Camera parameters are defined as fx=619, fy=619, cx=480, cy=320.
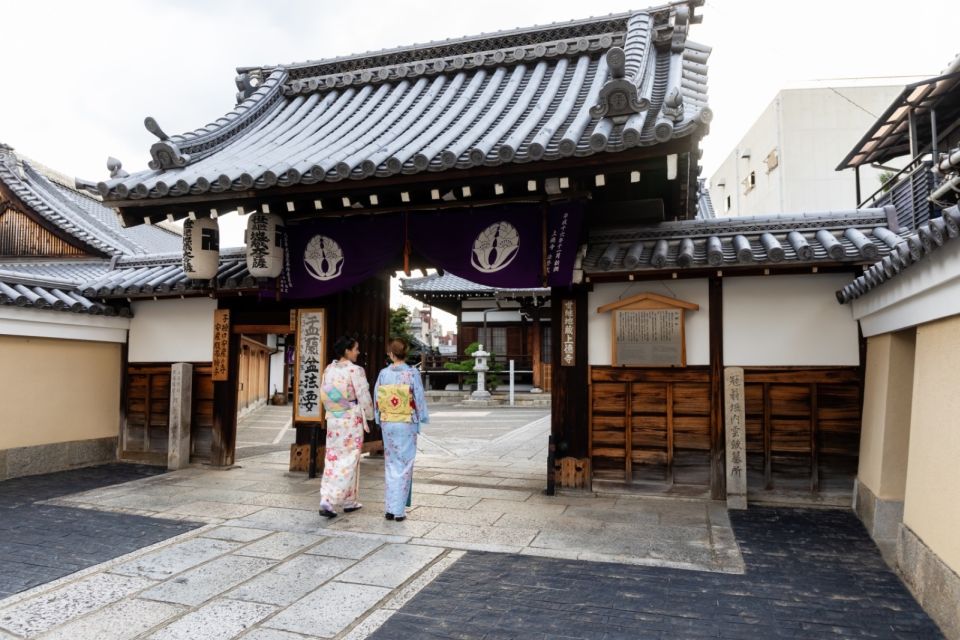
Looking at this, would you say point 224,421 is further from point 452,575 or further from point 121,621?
point 452,575

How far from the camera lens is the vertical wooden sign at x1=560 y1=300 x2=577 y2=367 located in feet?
24.8

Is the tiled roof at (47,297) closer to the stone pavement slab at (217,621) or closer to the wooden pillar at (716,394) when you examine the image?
the stone pavement slab at (217,621)

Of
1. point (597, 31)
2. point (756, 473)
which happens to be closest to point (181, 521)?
point (756, 473)

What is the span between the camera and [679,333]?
714cm

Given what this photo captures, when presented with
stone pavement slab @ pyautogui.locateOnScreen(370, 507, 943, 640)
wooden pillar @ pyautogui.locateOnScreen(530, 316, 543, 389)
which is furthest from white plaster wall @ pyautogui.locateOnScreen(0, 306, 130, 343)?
wooden pillar @ pyautogui.locateOnScreen(530, 316, 543, 389)

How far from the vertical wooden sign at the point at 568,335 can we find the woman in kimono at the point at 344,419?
2489 mm

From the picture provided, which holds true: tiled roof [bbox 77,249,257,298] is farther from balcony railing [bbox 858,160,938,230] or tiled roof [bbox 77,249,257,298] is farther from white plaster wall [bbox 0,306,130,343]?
balcony railing [bbox 858,160,938,230]

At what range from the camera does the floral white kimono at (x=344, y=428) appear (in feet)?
20.8

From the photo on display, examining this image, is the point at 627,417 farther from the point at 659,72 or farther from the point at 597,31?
the point at 597,31

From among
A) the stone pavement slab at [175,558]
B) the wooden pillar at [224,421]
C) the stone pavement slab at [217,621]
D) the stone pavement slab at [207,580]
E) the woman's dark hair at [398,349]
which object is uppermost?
the woman's dark hair at [398,349]

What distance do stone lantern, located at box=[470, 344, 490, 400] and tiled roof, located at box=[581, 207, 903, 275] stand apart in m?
17.4

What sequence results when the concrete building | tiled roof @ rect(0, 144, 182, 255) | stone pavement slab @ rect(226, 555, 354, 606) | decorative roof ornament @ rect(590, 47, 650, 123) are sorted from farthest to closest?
the concrete building < tiled roof @ rect(0, 144, 182, 255) < decorative roof ornament @ rect(590, 47, 650, 123) < stone pavement slab @ rect(226, 555, 354, 606)

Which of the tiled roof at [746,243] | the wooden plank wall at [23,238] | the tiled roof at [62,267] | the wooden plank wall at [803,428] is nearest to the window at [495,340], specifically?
the tiled roof at [62,267]

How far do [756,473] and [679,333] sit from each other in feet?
5.80
